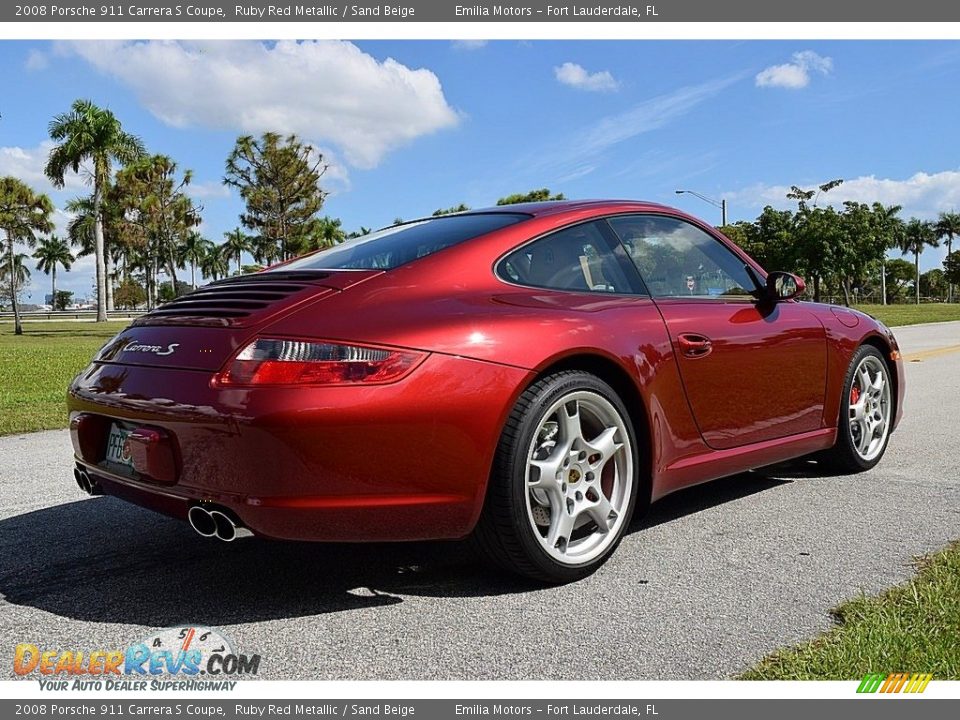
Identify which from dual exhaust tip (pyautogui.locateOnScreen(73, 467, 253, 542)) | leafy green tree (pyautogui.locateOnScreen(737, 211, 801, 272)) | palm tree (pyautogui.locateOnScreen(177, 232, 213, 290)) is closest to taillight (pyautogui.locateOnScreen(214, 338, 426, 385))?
dual exhaust tip (pyautogui.locateOnScreen(73, 467, 253, 542))

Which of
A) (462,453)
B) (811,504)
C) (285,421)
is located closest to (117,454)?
(285,421)

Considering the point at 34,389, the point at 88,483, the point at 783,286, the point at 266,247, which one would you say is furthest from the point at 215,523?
the point at 266,247

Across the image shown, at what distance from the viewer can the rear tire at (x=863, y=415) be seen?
4.41 m

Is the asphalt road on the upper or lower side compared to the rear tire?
lower

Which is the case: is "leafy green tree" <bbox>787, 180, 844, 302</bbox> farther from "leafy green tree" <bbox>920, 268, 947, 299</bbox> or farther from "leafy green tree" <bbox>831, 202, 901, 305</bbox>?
"leafy green tree" <bbox>920, 268, 947, 299</bbox>

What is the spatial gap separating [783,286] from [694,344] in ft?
2.87

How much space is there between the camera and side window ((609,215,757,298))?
355cm

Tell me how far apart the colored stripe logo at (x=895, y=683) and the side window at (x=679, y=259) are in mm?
1744

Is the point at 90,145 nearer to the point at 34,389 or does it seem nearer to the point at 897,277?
the point at 34,389

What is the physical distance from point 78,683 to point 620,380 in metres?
2.03

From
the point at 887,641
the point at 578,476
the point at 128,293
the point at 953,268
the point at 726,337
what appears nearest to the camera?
the point at 887,641

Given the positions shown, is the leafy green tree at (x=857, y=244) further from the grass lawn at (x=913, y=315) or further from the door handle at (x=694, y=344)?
the door handle at (x=694, y=344)

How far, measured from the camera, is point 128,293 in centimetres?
9612

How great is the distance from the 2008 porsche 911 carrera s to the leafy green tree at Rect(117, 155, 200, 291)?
44.1 metres
